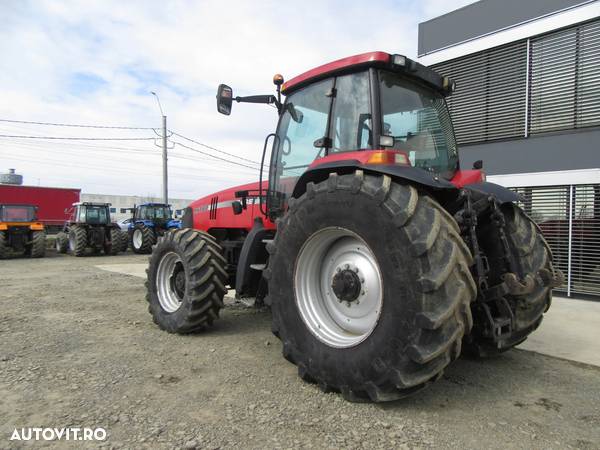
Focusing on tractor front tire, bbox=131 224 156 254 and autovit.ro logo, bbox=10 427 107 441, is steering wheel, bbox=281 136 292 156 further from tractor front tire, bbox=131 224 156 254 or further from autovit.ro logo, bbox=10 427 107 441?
tractor front tire, bbox=131 224 156 254

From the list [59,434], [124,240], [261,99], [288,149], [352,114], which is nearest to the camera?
[59,434]

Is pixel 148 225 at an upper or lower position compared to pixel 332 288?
upper

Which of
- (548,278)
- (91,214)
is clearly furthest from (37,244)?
(548,278)

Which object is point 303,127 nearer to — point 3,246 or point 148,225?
point 3,246

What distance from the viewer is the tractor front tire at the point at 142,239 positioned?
58.1 feet

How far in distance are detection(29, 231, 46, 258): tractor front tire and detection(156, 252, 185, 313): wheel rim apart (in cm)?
1347

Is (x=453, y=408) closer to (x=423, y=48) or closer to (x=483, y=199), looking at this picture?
(x=483, y=199)

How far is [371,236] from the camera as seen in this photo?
272 cm

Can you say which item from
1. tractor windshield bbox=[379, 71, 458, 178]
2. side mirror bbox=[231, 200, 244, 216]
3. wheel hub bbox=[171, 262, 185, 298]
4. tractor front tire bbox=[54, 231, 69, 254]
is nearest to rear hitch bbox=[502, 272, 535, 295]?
tractor windshield bbox=[379, 71, 458, 178]

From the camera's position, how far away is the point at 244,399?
2.91 metres

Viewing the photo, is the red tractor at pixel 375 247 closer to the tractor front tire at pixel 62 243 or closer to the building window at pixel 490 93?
the building window at pixel 490 93

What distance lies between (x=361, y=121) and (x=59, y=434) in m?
2.88

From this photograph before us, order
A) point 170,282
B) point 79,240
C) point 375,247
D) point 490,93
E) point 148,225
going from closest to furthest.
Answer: point 375,247
point 170,282
point 490,93
point 79,240
point 148,225

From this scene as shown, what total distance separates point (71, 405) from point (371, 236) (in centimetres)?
226
